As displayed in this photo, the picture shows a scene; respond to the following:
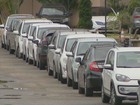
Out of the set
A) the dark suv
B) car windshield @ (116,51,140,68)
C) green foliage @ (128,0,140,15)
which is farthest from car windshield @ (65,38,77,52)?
green foliage @ (128,0,140,15)

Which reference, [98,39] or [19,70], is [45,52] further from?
[98,39]

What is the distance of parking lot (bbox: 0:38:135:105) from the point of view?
824 inches

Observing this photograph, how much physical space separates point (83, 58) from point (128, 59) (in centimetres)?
339

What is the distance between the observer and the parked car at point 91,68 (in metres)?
21.9

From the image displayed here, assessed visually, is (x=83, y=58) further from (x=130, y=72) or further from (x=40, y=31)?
(x=40, y=31)

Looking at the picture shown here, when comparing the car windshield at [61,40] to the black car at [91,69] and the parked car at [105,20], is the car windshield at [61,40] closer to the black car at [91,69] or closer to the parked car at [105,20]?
the black car at [91,69]

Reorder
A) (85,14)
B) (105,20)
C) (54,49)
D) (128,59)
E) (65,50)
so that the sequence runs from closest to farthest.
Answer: (128,59) < (65,50) < (54,49) < (105,20) < (85,14)

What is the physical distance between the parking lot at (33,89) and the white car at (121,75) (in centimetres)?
72

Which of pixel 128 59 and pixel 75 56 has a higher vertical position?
pixel 128 59

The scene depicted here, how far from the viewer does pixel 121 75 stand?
743 inches

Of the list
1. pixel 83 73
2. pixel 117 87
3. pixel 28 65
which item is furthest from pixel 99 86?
pixel 28 65

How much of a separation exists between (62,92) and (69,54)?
5.57 feet

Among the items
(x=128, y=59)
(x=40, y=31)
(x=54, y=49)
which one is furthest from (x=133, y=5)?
(x=128, y=59)

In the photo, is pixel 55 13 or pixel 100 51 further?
pixel 55 13
